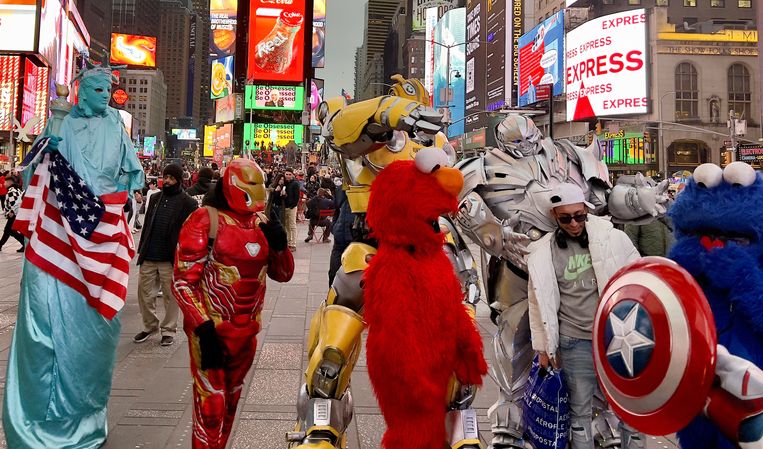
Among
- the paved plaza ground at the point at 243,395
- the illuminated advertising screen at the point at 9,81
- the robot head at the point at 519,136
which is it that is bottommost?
the paved plaza ground at the point at 243,395

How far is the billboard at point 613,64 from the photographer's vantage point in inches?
1596

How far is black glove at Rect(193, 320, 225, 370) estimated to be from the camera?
3.06m

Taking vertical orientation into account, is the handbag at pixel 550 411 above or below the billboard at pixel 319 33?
below

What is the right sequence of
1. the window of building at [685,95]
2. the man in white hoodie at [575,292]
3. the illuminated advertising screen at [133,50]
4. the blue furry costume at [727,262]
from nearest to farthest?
the blue furry costume at [727,262] < the man in white hoodie at [575,292] < the window of building at [685,95] < the illuminated advertising screen at [133,50]

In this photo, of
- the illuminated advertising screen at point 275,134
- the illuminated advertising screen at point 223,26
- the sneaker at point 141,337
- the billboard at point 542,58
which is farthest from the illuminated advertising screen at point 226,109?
the sneaker at point 141,337

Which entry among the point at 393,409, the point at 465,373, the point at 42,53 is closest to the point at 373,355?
the point at 393,409

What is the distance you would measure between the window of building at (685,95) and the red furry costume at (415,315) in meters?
46.1

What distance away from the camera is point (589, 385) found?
2.86 meters

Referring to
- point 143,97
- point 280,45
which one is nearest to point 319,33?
point 280,45

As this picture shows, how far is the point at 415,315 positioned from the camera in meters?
2.37

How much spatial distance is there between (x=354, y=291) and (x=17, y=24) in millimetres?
42880

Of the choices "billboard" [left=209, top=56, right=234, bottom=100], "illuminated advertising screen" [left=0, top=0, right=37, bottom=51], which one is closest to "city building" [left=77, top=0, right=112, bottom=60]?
"billboard" [left=209, top=56, right=234, bottom=100]

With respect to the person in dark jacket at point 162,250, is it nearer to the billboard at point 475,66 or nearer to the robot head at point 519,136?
the robot head at point 519,136

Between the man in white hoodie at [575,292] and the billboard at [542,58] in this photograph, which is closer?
the man in white hoodie at [575,292]
